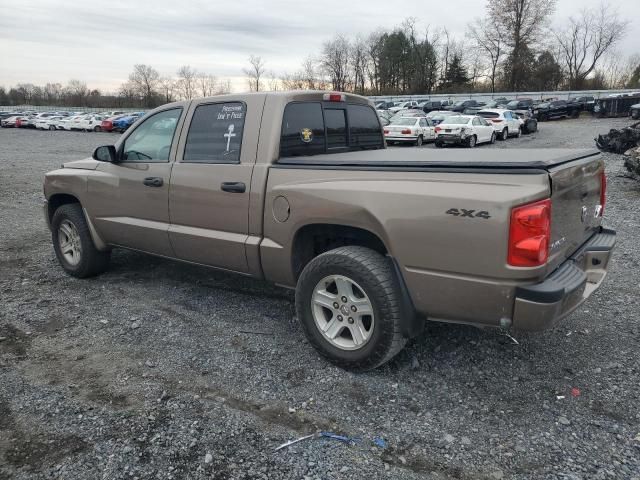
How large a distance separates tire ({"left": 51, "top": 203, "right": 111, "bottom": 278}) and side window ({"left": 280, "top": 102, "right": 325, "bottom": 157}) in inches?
103

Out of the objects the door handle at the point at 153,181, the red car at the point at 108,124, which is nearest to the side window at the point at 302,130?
the door handle at the point at 153,181

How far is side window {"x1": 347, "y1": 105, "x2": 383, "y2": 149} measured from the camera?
4660 mm

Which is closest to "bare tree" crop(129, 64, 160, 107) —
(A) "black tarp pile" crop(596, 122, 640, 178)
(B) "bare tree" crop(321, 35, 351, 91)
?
(B) "bare tree" crop(321, 35, 351, 91)

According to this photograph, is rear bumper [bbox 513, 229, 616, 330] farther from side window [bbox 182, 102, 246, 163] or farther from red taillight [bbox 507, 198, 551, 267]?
side window [bbox 182, 102, 246, 163]

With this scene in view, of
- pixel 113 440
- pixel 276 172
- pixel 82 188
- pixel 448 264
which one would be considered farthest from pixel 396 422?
pixel 82 188

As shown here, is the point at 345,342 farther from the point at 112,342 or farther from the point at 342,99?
the point at 342,99

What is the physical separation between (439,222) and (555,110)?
140 feet

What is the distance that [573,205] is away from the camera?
316cm

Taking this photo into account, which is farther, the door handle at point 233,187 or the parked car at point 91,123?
the parked car at point 91,123

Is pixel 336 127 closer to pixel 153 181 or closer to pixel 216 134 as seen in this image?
pixel 216 134

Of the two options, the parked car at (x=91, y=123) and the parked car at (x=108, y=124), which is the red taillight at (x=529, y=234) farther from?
the parked car at (x=91, y=123)

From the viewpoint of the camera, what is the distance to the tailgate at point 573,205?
2.88 m

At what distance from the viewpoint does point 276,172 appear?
368 centimetres

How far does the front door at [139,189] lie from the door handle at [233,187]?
72cm
